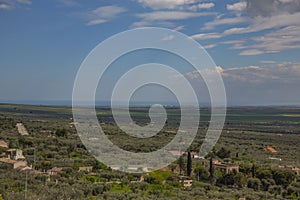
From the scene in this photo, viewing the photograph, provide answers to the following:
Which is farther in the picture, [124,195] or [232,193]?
[232,193]

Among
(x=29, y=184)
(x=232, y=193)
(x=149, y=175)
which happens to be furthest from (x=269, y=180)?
(x=29, y=184)

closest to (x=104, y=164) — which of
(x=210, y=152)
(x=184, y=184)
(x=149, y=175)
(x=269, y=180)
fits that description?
(x=149, y=175)

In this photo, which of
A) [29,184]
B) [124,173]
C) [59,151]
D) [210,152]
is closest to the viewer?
[29,184]

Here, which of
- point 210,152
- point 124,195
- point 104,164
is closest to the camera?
point 124,195

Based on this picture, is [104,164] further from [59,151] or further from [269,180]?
[269,180]

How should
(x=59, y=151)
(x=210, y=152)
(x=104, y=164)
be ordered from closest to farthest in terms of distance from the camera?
1. (x=104, y=164)
2. (x=59, y=151)
3. (x=210, y=152)

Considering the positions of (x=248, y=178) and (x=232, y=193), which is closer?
(x=232, y=193)

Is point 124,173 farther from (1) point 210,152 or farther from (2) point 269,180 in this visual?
(1) point 210,152

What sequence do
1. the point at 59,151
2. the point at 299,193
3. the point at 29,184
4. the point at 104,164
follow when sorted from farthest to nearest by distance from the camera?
the point at 59,151 → the point at 104,164 → the point at 299,193 → the point at 29,184
